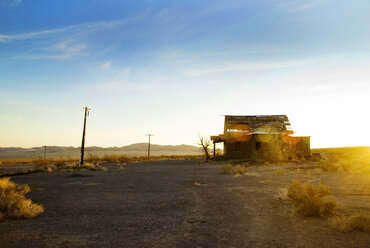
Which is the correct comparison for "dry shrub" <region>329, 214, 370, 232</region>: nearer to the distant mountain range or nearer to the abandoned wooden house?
the abandoned wooden house

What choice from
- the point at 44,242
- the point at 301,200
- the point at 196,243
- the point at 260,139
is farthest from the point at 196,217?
the point at 260,139

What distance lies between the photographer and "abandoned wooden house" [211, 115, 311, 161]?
26.7m

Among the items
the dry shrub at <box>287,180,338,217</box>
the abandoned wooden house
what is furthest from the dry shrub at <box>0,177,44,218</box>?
the abandoned wooden house

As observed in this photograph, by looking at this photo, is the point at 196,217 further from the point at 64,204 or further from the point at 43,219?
the point at 64,204

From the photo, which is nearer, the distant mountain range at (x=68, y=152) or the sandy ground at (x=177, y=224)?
the sandy ground at (x=177, y=224)

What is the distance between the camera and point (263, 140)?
27.2 metres

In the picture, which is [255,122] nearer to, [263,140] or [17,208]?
[263,140]

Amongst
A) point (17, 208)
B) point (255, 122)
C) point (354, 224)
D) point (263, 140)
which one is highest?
point (255, 122)

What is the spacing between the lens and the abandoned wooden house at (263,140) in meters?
26.7

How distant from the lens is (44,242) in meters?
4.07

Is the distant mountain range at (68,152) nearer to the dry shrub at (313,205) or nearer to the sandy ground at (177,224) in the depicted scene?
the sandy ground at (177,224)

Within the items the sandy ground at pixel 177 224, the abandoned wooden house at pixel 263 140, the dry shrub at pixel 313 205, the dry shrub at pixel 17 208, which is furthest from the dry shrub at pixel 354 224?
the abandoned wooden house at pixel 263 140

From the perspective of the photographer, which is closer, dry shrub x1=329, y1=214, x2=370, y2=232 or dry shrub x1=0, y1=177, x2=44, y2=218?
dry shrub x1=329, y1=214, x2=370, y2=232

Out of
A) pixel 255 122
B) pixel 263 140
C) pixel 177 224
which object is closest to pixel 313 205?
pixel 177 224
